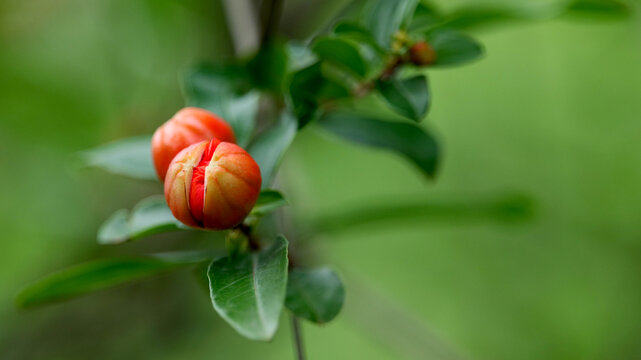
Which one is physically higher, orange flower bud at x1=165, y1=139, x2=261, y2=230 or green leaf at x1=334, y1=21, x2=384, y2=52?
green leaf at x1=334, y1=21, x2=384, y2=52

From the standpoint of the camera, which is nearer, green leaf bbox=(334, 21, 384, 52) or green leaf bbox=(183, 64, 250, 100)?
green leaf bbox=(334, 21, 384, 52)

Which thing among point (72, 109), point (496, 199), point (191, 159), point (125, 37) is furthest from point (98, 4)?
point (191, 159)

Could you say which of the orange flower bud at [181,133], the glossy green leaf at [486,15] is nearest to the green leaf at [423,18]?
the glossy green leaf at [486,15]

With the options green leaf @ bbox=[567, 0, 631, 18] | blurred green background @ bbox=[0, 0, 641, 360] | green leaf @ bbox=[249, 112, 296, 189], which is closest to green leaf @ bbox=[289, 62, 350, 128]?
green leaf @ bbox=[249, 112, 296, 189]

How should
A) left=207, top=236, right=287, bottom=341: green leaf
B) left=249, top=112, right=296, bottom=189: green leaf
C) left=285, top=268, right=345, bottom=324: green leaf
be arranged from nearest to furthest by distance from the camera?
left=207, top=236, right=287, bottom=341: green leaf
left=285, top=268, right=345, bottom=324: green leaf
left=249, top=112, right=296, bottom=189: green leaf

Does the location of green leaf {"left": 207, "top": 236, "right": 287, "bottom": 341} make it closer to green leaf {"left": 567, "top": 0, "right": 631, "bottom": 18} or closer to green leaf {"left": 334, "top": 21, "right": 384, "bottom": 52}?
green leaf {"left": 334, "top": 21, "right": 384, "bottom": 52}

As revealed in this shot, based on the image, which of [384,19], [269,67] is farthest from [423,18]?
[269,67]
